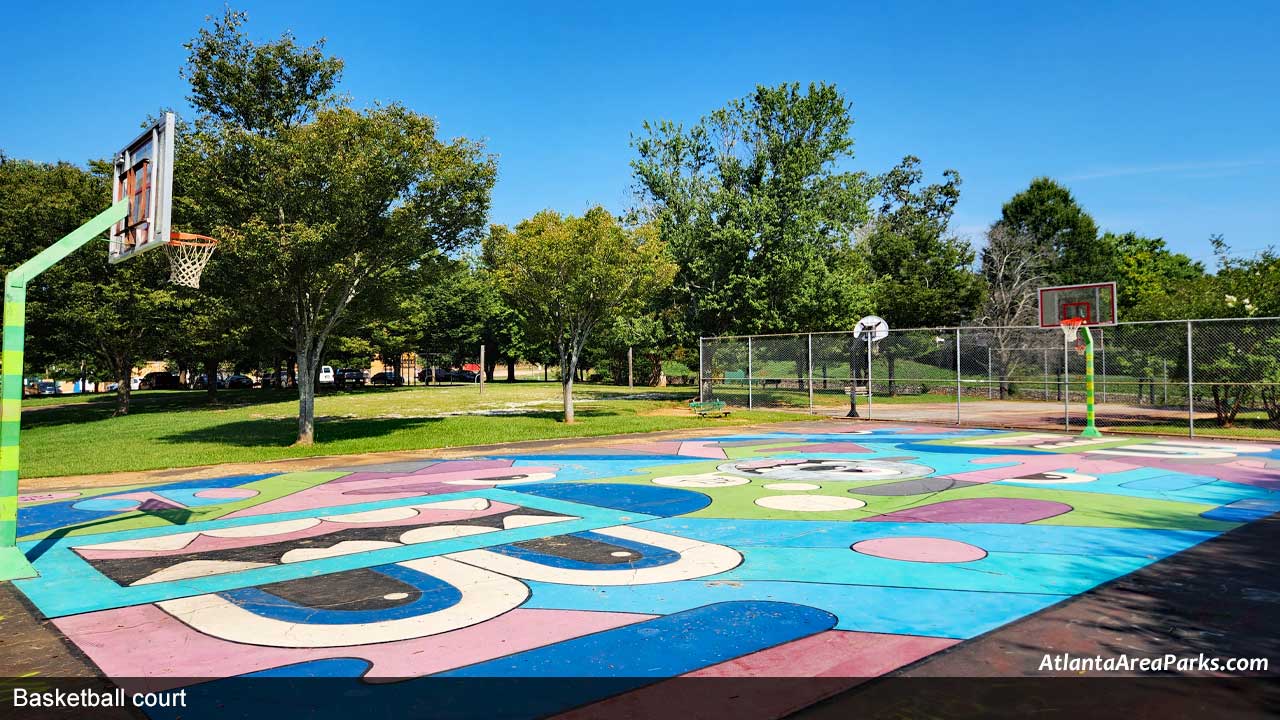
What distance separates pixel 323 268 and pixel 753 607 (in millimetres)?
15006

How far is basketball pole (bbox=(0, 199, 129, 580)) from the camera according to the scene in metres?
6.89

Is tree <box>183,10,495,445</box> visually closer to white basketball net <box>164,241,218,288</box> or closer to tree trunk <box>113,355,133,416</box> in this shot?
white basketball net <box>164,241,218,288</box>

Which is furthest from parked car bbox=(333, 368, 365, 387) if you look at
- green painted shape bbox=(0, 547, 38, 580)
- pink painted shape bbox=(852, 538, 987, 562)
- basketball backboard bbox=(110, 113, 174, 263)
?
pink painted shape bbox=(852, 538, 987, 562)

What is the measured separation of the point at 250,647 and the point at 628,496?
6363mm

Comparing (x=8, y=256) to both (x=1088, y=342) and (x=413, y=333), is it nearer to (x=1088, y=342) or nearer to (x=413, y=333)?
(x=413, y=333)

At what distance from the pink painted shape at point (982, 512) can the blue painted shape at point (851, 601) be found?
3.05m

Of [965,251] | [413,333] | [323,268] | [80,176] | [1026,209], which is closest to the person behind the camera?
[323,268]

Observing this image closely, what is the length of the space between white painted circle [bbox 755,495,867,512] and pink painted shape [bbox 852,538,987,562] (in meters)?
1.89

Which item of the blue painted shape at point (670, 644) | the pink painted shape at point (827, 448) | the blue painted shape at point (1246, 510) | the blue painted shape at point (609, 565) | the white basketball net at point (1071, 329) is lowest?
the pink painted shape at point (827, 448)

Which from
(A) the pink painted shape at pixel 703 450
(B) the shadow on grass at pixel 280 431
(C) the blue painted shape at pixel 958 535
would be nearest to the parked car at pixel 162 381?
(B) the shadow on grass at pixel 280 431

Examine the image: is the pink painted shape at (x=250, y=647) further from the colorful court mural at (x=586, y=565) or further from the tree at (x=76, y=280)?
the tree at (x=76, y=280)

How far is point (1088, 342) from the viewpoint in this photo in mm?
18578

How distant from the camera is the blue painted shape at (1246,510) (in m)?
8.84

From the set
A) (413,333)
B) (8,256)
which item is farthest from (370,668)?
(413,333)
